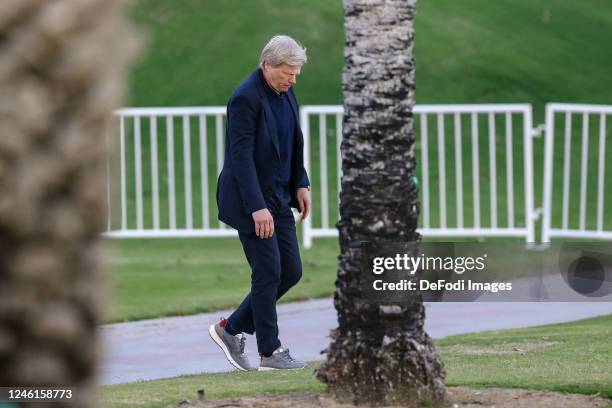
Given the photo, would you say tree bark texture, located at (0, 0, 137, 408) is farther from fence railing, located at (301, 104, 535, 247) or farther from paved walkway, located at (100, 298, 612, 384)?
fence railing, located at (301, 104, 535, 247)

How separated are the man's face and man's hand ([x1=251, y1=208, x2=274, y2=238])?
0.68m

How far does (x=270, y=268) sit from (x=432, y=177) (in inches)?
359

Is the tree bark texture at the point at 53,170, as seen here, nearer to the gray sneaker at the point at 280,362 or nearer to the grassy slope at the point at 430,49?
the gray sneaker at the point at 280,362

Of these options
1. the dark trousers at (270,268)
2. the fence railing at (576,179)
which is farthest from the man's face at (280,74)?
the fence railing at (576,179)

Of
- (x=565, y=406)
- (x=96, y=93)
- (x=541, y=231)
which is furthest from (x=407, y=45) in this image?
(x=541, y=231)

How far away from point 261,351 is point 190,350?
139 centimetres

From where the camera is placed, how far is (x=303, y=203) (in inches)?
293

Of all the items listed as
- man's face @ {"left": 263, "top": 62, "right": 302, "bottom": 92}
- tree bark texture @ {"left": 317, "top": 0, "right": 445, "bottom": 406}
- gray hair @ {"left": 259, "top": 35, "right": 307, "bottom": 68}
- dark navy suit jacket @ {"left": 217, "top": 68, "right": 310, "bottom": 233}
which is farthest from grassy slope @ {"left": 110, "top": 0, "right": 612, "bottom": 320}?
tree bark texture @ {"left": 317, "top": 0, "right": 445, "bottom": 406}

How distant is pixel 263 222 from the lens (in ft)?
22.9

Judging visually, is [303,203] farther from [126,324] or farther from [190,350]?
[126,324]

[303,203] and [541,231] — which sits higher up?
[303,203]

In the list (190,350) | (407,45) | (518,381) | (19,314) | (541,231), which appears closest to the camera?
(19,314)

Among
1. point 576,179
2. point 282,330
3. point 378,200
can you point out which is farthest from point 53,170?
point 576,179

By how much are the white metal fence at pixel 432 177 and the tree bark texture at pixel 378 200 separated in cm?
628
